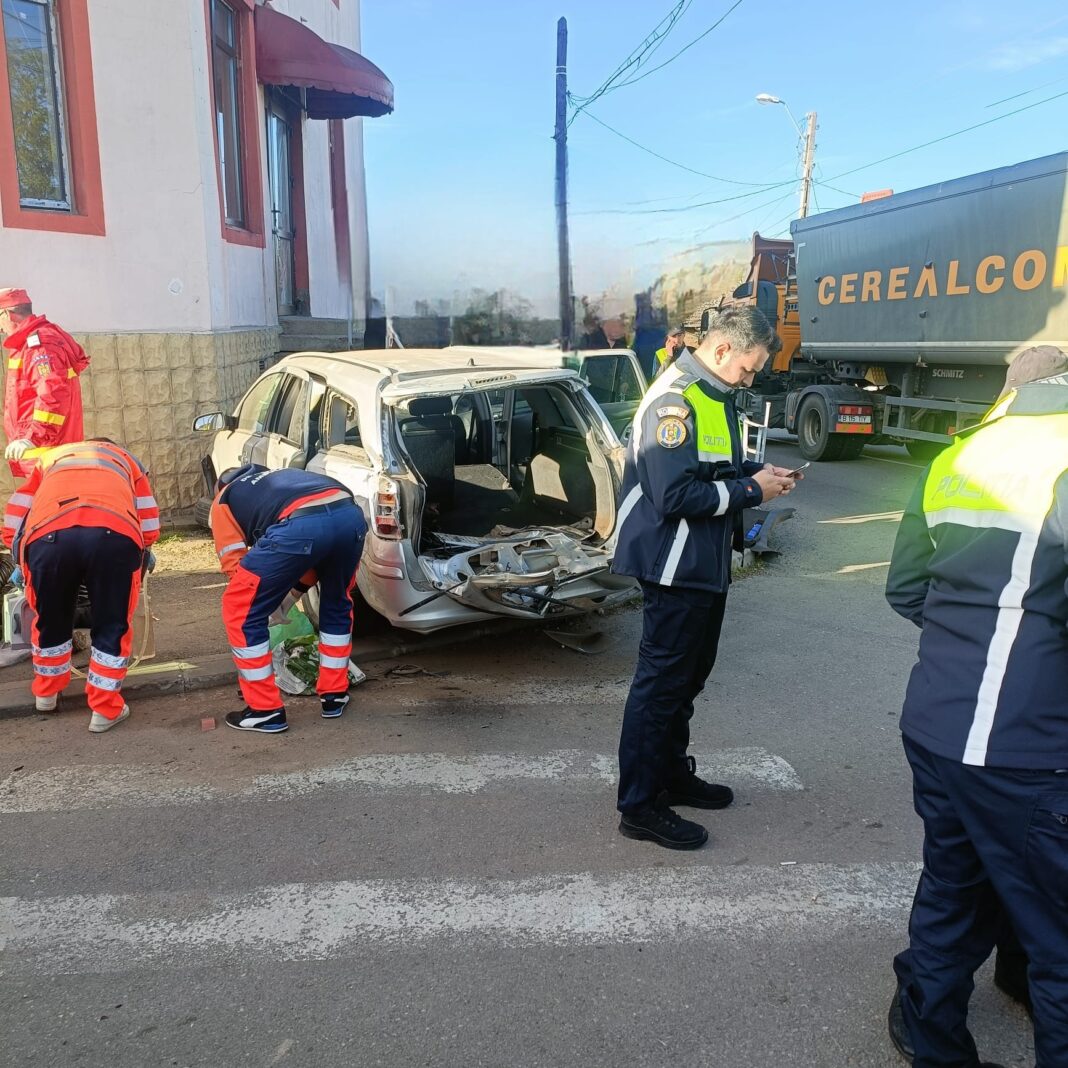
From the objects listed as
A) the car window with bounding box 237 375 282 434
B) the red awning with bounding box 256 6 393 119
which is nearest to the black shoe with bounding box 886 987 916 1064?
the car window with bounding box 237 375 282 434

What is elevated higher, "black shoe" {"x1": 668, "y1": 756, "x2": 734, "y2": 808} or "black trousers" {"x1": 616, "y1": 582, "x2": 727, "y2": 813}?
"black trousers" {"x1": 616, "y1": 582, "x2": 727, "y2": 813}

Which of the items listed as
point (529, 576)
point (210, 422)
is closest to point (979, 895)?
point (529, 576)

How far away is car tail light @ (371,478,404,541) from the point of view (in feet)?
16.1

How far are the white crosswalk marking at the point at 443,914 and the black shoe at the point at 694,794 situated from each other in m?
0.45

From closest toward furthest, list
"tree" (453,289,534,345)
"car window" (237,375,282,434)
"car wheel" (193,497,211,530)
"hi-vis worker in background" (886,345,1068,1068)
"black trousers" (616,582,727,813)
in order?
1. "hi-vis worker in background" (886,345,1068,1068)
2. "black trousers" (616,582,727,813)
3. "car window" (237,375,282,434)
4. "car wheel" (193,497,211,530)
5. "tree" (453,289,534,345)

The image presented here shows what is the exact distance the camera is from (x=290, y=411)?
249 inches

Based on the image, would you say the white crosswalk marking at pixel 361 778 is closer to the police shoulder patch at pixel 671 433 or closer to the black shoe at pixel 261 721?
the black shoe at pixel 261 721

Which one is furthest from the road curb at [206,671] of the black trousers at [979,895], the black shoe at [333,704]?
the black trousers at [979,895]

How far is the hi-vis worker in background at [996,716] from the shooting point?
205 centimetres

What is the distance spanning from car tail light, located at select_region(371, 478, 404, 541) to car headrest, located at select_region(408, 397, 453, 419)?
1.54 metres

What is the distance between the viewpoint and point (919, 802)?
235cm

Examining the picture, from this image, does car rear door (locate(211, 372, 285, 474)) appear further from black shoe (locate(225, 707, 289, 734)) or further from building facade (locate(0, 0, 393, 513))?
black shoe (locate(225, 707, 289, 734))

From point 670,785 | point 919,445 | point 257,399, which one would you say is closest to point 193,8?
point 257,399

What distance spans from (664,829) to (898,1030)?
1.14 meters
